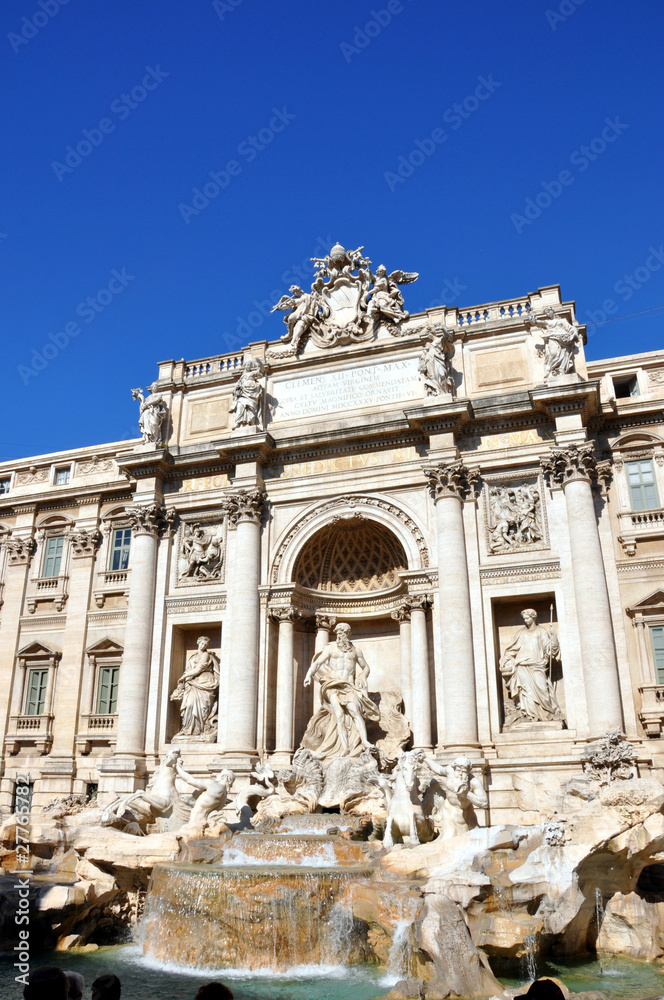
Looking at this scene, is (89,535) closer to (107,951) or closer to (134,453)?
(134,453)

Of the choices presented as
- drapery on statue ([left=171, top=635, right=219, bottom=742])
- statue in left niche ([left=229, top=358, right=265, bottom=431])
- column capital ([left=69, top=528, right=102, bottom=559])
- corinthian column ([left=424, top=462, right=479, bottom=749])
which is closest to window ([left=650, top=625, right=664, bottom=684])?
corinthian column ([left=424, top=462, right=479, bottom=749])

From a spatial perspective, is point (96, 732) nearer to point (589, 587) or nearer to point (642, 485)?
point (589, 587)

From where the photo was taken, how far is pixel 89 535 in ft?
88.2

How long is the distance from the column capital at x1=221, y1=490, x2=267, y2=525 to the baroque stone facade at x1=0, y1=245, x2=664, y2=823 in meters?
0.06

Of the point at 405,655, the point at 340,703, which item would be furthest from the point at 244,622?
the point at 405,655

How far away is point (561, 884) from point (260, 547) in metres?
12.6

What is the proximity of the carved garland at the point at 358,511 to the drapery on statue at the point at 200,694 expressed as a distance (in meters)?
3.09

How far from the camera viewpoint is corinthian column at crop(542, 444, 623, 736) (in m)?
18.5

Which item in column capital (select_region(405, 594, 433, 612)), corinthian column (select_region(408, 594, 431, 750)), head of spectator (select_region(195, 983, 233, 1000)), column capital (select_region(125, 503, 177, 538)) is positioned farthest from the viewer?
column capital (select_region(125, 503, 177, 538))

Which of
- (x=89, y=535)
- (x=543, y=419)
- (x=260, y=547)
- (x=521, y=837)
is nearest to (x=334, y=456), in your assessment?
(x=260, y=547)

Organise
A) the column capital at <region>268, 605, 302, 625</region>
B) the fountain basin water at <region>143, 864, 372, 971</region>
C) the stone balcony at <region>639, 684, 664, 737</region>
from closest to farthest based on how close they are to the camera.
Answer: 1. the fountain basin water at <region>143, 864, 372, 971</region>
2. the stone balcony at <region>639, 684, 664, 737</region>
3. the column capital at <region>268, 605, 302, 625</region>

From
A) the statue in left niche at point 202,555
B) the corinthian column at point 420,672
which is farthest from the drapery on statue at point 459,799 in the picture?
the statue in left niche at point 202,555

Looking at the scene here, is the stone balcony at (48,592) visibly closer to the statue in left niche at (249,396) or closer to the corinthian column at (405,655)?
the statue in left niche at (249,396)

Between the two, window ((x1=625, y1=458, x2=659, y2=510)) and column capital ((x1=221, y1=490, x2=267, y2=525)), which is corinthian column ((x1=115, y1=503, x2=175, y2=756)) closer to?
column capital ((x1=221, y1=490, x2=267, y2=525))
